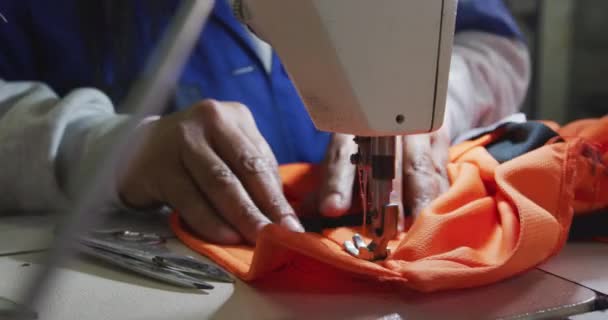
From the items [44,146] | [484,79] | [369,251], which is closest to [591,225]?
[369,251]

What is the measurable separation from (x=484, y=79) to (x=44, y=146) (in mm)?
739

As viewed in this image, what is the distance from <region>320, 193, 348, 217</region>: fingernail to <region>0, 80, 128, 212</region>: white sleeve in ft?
0.94

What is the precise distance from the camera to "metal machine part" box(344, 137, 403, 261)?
57 centimetres

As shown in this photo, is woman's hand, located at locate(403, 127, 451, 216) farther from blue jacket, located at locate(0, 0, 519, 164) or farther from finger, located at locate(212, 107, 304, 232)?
blue jacket, located at locate(0, 0, 519, 164)

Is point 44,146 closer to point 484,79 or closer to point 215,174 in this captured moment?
point 215,174

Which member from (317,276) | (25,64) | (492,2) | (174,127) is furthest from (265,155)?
(492,2)

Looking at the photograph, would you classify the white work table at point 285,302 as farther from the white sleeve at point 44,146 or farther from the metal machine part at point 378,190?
the white sleeve at point 44,146

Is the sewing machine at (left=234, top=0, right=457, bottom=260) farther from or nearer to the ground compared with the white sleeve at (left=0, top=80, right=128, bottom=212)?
farther from the ground

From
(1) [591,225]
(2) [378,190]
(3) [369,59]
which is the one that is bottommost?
(1) [591,225]

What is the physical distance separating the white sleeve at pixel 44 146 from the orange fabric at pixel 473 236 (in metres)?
0.23

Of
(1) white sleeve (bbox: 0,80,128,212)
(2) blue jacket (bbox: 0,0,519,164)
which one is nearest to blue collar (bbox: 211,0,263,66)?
(2) blue jacket (bbox: 0,0,519,164)

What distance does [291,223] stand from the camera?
27.8 inches

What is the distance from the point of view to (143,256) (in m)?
0.63

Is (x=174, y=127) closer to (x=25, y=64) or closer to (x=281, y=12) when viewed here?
(x=281, y=12)
